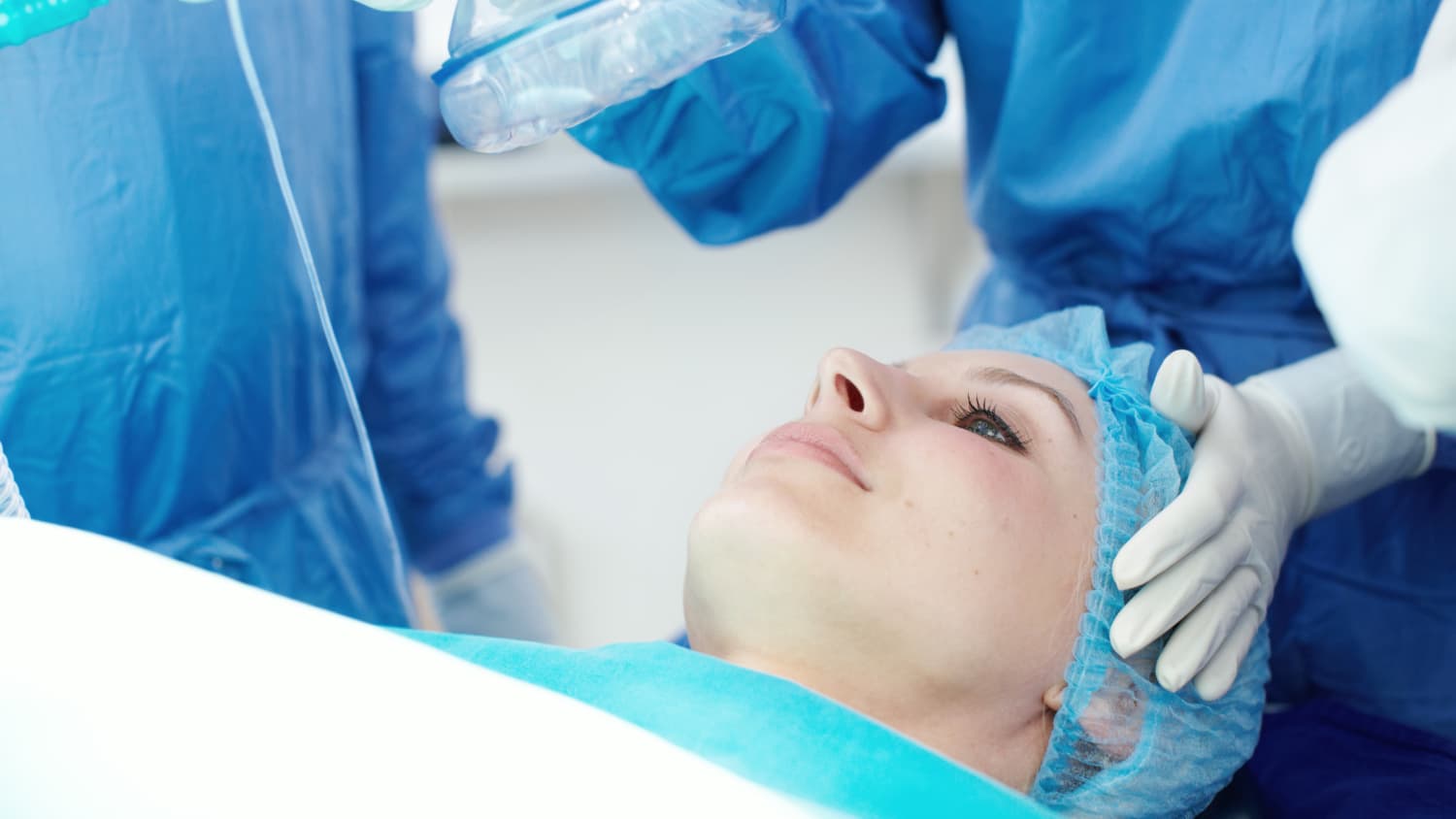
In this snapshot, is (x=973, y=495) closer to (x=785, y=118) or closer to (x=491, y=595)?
(x=785, y=118)

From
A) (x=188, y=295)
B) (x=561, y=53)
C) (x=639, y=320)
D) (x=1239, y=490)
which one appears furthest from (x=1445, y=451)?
(x=639, y=320)

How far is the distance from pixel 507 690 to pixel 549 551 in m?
1.73

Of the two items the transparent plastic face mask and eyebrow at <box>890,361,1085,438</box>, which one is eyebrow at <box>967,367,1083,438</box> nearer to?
eyebrow at <box>890,361,1085,438</box>

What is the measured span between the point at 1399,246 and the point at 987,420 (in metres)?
0.42

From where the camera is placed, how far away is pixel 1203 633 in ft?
2.77

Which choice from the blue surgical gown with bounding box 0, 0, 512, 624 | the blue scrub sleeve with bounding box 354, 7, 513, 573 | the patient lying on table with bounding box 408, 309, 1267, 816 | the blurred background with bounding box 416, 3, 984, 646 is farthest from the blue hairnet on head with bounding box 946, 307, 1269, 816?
the blurred background with bounding box 416, 3, 984, 646

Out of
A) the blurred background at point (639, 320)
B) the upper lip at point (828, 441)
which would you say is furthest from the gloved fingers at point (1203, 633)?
the blurred background at point (639, 320)

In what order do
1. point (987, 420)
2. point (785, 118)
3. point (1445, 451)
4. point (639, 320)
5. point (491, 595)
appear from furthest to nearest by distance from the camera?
point (639, 320)
point (491, 595)
point (785, 118)
point (1445, 451)
point (987, 420)

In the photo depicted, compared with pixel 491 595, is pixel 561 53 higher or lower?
higher

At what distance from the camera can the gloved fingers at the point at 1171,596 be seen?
829 mm

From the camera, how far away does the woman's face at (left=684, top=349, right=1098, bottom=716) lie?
0.83m

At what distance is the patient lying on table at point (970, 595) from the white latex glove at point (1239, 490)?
0.09 feet

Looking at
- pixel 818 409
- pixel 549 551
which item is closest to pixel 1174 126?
pixel 818 409

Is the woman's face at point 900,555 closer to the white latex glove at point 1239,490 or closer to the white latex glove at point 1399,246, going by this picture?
the white latex glove at point 1239,490
